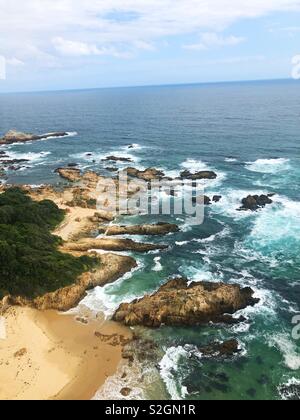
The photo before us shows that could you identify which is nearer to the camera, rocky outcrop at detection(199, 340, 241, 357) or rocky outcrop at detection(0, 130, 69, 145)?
rocky outcrop at detection(199, 340, 241, 357)

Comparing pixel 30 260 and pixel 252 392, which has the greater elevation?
pixel 30 260

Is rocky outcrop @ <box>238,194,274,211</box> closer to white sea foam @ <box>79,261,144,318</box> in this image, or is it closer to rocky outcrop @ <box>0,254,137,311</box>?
rocky outcrop @ <box>0,254,137,311</box>

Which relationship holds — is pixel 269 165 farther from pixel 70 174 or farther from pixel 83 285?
pixel 83 285

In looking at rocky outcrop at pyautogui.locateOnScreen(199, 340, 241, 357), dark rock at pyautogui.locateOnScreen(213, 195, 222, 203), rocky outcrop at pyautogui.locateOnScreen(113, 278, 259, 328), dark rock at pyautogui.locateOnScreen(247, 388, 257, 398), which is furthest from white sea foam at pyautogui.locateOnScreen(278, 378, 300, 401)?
dark rock at pyautogui.locateOnScreen(213, 195, 222, 203)

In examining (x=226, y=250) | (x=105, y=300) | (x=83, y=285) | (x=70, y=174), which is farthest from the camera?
(x=70, y=174)

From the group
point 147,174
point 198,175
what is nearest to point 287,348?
point 198,175
